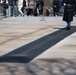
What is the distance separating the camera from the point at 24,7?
27.2 metres

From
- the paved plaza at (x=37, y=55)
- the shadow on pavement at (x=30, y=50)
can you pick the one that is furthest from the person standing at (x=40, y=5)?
the shadow on pavement at (x=30, y=50)

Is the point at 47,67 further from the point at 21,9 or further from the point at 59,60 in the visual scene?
the point at 21,9

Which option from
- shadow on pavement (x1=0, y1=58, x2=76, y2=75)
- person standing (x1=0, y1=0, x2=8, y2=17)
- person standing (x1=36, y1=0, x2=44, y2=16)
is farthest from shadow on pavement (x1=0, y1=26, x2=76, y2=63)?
person standing (x1=36, y1=0, x2=44, y2=16)

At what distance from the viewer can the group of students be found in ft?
87.5

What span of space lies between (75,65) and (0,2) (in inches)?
809

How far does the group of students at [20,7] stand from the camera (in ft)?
87.5

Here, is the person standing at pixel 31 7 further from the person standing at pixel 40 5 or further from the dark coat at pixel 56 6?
the dark coat at pixel 56 6

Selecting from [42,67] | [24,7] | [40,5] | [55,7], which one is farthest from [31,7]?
[42,67]

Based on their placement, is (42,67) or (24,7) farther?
(24,7)

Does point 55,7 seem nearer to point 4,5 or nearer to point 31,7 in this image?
point 31,7

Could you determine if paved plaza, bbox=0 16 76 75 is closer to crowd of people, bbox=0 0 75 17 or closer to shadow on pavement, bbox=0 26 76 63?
shadow on pavement, bbox=0 26 76 63

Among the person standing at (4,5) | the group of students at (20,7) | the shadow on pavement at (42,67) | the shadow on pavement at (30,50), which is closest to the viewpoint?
the shadow on pavement at (42,67)

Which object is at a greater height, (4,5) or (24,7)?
(4,5)

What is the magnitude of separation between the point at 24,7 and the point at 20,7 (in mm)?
328
